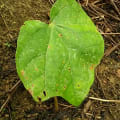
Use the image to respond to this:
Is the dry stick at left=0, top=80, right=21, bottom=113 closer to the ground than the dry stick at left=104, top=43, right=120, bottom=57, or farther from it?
closer to the ground

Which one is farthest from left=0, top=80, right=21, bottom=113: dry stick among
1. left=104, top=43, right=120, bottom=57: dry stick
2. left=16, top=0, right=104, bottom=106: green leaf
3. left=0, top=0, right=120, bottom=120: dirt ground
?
left=104, top=43, right=120, bottom=57: dry stick

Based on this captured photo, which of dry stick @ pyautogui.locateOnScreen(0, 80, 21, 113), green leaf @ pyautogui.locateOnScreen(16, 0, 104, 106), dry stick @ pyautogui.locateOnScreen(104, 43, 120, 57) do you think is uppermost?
green leaf @ pyautogui.locateOnScreen(16, 0, 104, 106)

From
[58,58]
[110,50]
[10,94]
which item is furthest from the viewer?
[110,50]

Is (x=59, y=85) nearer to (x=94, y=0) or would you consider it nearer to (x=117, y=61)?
(x=117, y=61)

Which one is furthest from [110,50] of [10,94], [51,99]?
[10,94]

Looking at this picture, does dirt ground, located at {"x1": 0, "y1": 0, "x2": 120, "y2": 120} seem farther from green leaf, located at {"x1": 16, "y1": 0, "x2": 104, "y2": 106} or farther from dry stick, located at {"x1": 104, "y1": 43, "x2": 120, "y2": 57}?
green leaf, located at {"x1": 16, "y1": 0, "x2": 104, "y2": 106}

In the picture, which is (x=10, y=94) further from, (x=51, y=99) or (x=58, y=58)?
(x=58, y=58)

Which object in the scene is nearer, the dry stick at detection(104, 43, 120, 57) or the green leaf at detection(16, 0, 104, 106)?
the green leaf at detection(16, 0, 104, 106)

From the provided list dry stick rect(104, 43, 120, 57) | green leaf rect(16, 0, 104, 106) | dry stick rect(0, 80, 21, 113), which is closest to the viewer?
green leaf rect(16, 0, 104, 106)
